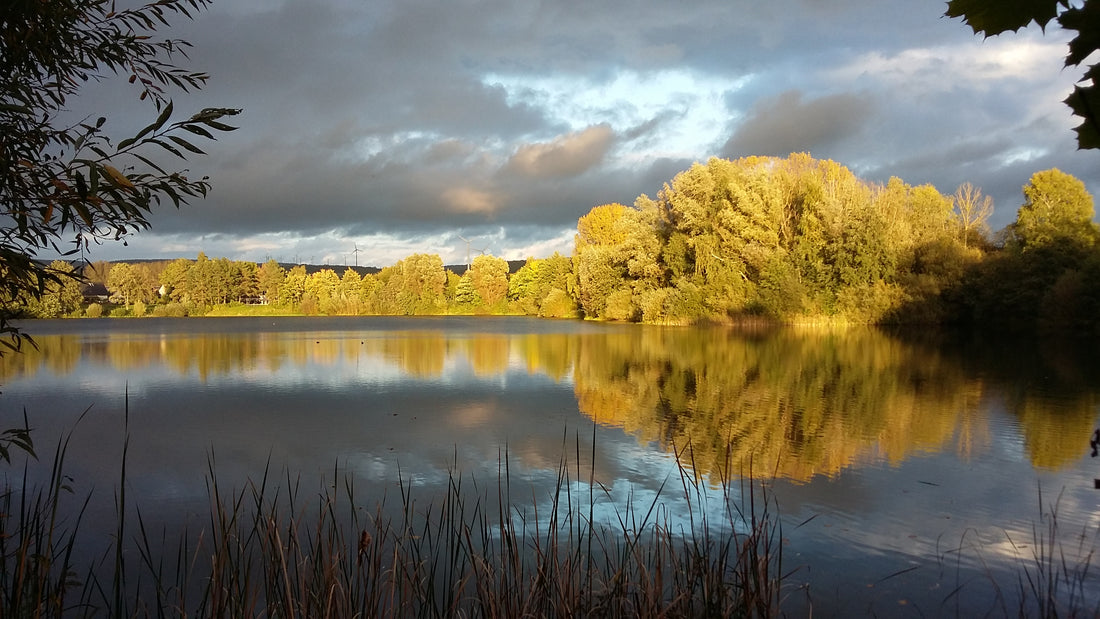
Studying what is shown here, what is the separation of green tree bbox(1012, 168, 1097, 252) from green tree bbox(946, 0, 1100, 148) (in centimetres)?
3050

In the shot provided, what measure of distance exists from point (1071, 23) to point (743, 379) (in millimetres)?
12217

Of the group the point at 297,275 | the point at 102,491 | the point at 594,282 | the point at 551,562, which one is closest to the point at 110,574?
the point at 102,491

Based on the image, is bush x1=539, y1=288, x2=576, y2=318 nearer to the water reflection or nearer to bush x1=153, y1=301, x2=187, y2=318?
the water reflection

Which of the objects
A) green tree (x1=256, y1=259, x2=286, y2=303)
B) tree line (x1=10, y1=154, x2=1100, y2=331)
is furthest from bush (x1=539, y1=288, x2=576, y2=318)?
green tree (x1=256, y1=259, x2=286, y2=303)

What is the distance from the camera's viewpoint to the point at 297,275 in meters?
74.1

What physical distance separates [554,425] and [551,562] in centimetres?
553

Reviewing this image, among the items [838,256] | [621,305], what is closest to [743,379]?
[838,256]

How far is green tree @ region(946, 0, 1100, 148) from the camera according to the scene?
92 cm

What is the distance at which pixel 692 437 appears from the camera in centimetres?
778

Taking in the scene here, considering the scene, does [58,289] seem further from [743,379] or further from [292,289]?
[292,289]

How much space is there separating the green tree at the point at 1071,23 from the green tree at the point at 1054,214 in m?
30.5

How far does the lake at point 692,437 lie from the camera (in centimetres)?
445

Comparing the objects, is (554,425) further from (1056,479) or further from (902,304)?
(902,304)

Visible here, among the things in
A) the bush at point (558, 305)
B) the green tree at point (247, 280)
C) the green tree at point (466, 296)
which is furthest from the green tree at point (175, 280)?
the bush at point (558, 305)
